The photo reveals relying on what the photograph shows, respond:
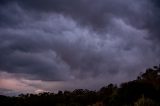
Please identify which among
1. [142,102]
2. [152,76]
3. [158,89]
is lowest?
[142,102]

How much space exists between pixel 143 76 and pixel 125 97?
29.7m

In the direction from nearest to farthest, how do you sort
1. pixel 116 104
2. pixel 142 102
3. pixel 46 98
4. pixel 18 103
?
pixel 142 102
pixel 116 104
pixel 18 103
pixel 46 98

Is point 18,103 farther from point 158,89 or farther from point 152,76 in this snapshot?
point 152,76

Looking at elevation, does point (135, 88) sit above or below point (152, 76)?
below

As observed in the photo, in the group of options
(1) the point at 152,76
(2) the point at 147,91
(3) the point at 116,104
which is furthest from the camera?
(1) the point at 152,76

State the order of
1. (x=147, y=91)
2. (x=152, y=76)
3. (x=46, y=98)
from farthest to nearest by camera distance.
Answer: (x=152, y=76)
(x=46, y=98)
(x=147, y=91)

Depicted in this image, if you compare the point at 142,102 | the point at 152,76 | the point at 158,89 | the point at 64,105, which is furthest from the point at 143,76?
the point at 142,102

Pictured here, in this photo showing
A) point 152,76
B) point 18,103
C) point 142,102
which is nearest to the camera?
point 142,102

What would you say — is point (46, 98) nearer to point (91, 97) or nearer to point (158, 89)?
point (91, 97)

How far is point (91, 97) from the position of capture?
72.0 meters

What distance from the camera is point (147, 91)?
59500 millimetres

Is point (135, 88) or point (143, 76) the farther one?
point (143, 76)

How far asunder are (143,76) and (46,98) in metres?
26.0

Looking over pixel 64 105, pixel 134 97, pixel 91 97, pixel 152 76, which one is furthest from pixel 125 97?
pixel 152 76
